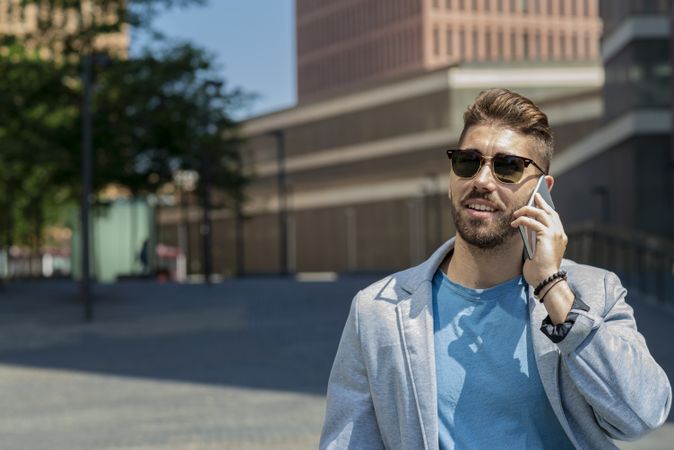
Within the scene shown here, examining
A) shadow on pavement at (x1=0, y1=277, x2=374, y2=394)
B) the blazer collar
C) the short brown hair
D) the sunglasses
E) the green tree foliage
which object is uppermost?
the green tree foliage

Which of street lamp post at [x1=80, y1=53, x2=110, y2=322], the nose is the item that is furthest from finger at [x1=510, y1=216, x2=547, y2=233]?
street lamp post at [x1=80, y1=53, x2=110, y2=322]

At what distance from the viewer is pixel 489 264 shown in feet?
9.82

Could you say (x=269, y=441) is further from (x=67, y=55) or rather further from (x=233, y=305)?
(x=67, y=55)

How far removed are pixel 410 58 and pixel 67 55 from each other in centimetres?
9044

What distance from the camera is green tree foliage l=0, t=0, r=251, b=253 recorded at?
1171 inches

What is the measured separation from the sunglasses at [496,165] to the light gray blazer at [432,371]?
0.23 meters

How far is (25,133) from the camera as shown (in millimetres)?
30062

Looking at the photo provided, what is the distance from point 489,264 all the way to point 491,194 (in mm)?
144

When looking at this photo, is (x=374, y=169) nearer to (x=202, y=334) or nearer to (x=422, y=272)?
(x=202, y=334)

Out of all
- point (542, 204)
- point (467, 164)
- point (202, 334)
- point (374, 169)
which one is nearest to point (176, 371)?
point (202, 334)

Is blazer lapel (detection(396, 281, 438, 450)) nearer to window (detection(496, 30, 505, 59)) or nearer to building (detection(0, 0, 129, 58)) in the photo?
building (detection(0, 0, 129, 58))

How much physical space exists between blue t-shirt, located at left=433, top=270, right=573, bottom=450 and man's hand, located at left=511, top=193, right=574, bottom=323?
0.38ft

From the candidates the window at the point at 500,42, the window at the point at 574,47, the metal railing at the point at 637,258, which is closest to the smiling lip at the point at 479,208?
the metal railing at the point at 637,258

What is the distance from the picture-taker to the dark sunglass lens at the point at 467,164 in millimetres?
3012
